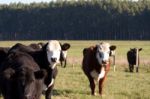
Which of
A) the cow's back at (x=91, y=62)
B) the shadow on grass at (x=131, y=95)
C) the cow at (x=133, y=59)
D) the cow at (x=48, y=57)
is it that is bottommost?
the cow at (x=133, y=59)

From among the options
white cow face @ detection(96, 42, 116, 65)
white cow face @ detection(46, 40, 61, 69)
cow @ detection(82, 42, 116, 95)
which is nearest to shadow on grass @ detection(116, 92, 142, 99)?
cow @ detection(82, 42, 116, 95)

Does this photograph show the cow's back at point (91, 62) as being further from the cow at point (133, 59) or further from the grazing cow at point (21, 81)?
the cow at point (133, 59)

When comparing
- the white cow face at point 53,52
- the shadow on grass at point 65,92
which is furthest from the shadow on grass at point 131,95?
the white cow face at point 53,52

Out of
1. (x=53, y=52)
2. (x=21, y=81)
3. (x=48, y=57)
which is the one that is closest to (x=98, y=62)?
(x=53, y=52)

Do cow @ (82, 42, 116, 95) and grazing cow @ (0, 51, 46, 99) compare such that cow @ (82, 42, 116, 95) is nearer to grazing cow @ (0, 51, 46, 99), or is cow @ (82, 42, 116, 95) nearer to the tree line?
grazing cow @ (0, 51, 46, 99)

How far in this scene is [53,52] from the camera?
11320 mm

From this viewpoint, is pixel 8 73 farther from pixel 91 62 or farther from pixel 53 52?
pixel 91 62

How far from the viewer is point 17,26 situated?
13650cm

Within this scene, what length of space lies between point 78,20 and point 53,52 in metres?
117

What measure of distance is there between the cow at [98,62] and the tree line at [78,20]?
322 feet

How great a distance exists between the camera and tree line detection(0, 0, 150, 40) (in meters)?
117

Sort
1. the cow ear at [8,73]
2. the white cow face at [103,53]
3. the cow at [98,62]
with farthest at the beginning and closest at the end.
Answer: the cow at [98,62]
the white cow face at [103,53]
the cow ear at [8,73]

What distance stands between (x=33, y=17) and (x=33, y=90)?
13211cm

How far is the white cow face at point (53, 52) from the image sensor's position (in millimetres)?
Answer: 11129
